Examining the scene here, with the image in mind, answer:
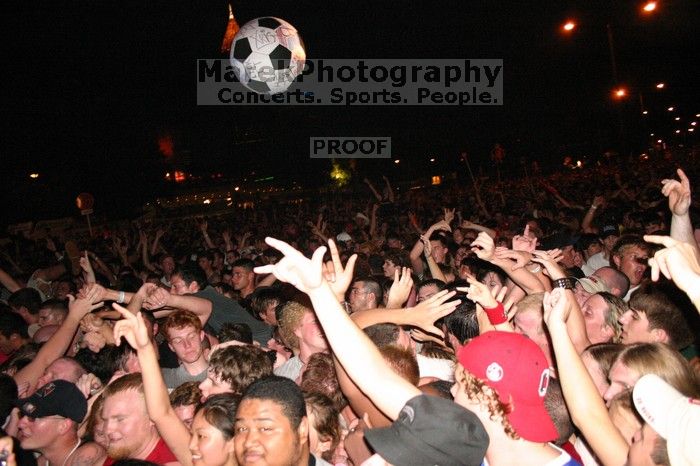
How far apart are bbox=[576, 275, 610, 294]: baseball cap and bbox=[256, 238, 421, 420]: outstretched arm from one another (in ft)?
10.5

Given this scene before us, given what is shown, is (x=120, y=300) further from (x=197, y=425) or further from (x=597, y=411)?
(x=597, y=411)

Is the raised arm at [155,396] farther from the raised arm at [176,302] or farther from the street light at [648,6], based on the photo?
the street light at [648,6]

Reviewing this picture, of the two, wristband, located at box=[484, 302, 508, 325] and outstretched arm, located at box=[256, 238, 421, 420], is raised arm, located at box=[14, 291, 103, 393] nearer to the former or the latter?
outstretched arm, located at box=[256, 238, 421, 420]

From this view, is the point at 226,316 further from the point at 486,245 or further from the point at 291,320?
the point at 486,245

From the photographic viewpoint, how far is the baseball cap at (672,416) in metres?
1.36

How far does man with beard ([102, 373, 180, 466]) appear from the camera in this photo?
9.12 feet

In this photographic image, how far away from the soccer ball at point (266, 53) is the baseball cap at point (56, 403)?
25.0 feet

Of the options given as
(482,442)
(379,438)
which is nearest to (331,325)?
(379,438)

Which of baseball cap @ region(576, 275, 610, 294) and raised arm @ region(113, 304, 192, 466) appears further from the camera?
baseball cap @ region(576, 275, 610, 294)

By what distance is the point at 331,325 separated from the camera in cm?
188

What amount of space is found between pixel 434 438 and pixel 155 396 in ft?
5.82

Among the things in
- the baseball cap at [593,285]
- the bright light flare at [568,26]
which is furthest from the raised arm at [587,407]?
the bright light flare at [568,26]

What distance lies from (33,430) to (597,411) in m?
3.34

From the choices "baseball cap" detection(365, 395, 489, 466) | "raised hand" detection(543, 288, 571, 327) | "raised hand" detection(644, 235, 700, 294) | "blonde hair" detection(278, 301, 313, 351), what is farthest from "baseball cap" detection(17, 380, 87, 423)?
"raised hand" detection(644, 235, 700, 294)
